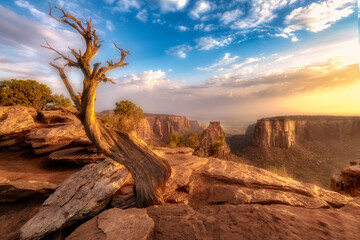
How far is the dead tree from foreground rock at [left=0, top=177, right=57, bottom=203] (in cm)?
471

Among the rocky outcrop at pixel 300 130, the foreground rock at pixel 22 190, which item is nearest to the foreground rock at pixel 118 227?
the foreground rock at pixel 22 190

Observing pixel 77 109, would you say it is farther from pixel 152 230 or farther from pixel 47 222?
pixel 152 230

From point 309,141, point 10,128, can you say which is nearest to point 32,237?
point 10,128

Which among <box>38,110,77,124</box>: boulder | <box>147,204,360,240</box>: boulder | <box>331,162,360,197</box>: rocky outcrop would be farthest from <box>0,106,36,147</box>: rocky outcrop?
<box>331,162,360,197</box>: rocky outcrop

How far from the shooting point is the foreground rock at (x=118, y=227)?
2826 millimetres

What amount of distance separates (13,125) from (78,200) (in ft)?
40.0

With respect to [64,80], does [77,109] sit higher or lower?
lower

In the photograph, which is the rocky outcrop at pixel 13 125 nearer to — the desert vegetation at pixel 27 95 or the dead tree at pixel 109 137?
the desert vegetation at pixel 27 95

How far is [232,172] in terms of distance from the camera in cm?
673

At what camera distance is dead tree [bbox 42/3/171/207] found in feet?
13.3

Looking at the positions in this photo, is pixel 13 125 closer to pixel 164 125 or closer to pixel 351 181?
pixel 351 181

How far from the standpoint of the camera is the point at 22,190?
655 centimetres

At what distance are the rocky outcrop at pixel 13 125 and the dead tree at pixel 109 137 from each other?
487 inches

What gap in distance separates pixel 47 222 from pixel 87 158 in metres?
5.86
